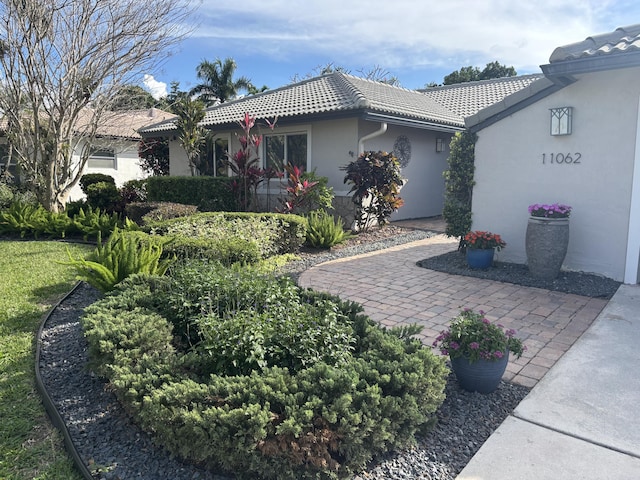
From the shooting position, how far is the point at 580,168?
258 inches

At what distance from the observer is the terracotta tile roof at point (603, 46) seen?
5465 mm

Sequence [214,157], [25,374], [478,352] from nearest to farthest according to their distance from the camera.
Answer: [478,352]
[25,374]
[214,157]

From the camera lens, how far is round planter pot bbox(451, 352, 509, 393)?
3.18 m

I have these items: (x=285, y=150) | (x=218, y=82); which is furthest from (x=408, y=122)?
(x=218, y=82)

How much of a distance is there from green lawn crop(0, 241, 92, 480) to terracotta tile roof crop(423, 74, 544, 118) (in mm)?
12471

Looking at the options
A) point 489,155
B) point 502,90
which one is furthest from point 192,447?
point 502,90

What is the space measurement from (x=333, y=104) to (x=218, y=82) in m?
28.6

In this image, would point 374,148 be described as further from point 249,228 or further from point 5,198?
point 5,198

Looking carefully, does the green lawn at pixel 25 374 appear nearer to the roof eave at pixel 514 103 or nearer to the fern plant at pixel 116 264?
the fern plant at pixel 116 264

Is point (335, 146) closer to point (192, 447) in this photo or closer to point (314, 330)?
point (314, 330)

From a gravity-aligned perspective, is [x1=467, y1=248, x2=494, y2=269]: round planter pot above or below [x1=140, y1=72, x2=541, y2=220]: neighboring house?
below

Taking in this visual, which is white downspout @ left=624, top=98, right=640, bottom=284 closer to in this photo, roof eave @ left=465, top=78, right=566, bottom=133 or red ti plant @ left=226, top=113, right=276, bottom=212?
roof eave @ left=465, top=78, right=566, bottom=133

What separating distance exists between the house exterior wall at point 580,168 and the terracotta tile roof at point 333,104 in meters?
3.91

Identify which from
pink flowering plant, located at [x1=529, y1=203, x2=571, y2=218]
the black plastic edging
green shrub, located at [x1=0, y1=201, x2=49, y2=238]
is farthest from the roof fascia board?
the black plastic edging
